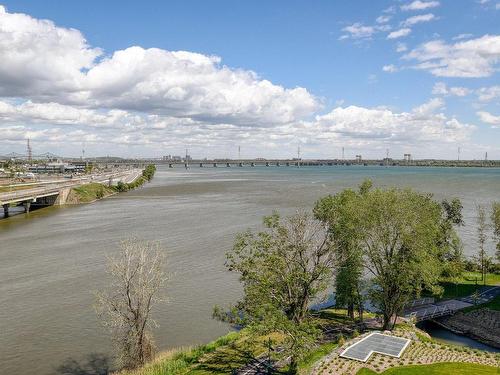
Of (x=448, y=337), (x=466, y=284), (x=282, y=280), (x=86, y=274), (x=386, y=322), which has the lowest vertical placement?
(x=448, y=337)

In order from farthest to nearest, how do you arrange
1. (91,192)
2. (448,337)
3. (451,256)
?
(91,192)
(451,256)
(448,337)

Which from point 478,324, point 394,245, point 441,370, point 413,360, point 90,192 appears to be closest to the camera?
point 441,370

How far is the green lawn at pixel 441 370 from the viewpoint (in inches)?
1101

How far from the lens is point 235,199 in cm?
14812

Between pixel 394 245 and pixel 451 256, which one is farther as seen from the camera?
pixel 451 256

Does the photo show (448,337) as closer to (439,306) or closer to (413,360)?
(439,306)

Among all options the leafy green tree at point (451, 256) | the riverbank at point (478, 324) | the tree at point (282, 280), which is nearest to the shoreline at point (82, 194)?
the tree at point (282, 280)

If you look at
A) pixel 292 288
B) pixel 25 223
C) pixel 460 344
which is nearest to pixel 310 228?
pixel 292 288

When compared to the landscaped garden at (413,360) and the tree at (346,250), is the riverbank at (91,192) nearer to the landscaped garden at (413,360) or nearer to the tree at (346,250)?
the tree at (346,250)

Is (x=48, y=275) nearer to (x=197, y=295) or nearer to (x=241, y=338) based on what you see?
(x=197, y=295)

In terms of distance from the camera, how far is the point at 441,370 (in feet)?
92.9

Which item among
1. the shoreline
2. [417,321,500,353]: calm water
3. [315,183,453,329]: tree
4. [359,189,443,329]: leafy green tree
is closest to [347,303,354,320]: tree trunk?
[315,183,453,329]: tree

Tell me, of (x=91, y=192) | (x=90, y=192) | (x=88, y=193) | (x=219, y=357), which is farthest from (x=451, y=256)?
(x=91, y=192)

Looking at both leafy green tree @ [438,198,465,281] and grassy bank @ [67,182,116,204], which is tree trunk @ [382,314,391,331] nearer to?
leafy green tree @ [438,198,465,281]
